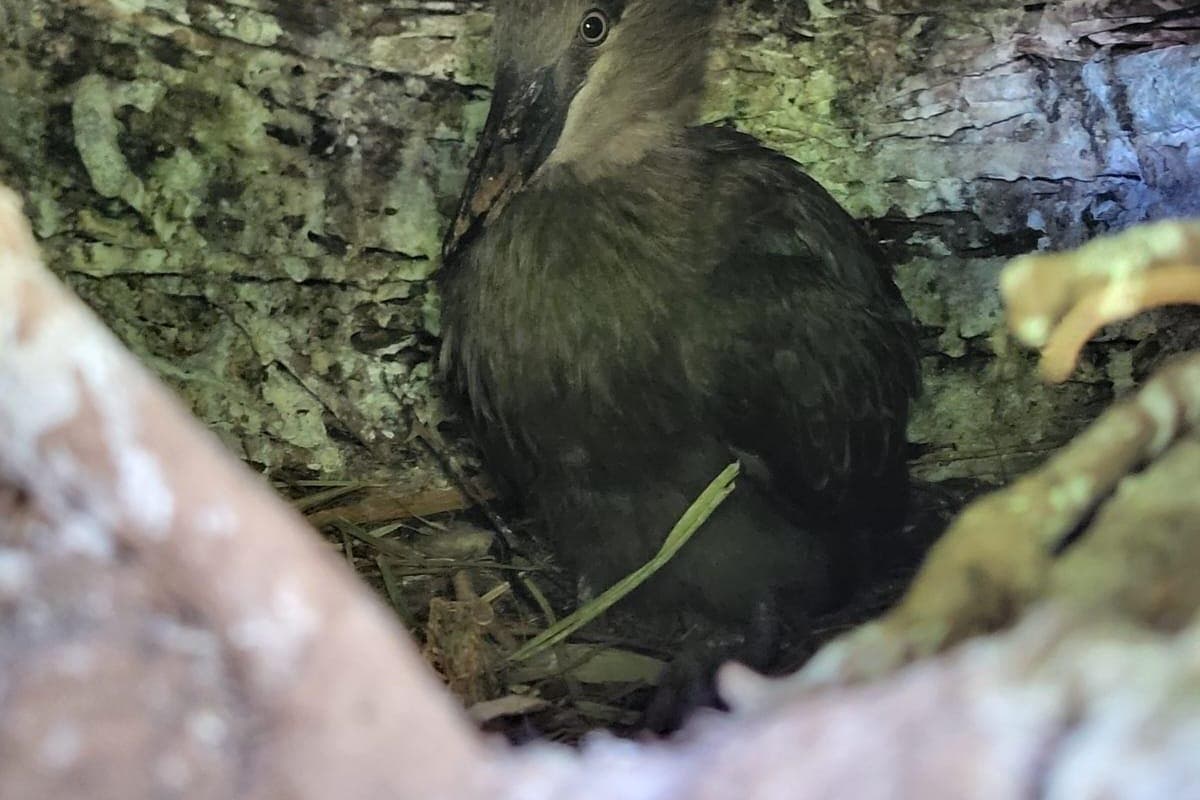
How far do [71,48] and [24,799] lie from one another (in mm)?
965

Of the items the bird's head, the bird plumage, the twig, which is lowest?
the twig

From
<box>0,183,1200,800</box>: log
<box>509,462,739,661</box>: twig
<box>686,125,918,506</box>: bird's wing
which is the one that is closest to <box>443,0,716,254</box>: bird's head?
<box>686,125,918,506</box>: bird's wing

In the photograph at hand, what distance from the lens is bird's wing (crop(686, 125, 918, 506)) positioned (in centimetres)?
128

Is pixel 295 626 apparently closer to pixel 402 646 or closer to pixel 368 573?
pixel 402 646

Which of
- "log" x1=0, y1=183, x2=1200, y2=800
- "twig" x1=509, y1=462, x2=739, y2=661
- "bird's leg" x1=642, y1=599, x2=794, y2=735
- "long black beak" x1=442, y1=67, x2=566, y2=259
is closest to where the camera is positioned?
"log" x1=0, y1=183, x2=1200, y2=800

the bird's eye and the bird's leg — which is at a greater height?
the bird's eye

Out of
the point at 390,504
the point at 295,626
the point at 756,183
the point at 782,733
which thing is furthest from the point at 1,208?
the point at 756,183

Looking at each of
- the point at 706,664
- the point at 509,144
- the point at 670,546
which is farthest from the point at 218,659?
the point at 509,144

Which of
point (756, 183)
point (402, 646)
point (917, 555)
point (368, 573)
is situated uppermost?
point (756, 183)

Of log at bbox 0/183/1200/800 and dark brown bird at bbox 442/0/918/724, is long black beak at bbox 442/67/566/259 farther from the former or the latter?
log at bbox 0/183/1200/800

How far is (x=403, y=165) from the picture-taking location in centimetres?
141

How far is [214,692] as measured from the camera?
20.6 inches

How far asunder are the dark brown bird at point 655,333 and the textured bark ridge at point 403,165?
0.09m

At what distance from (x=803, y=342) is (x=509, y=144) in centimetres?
39
